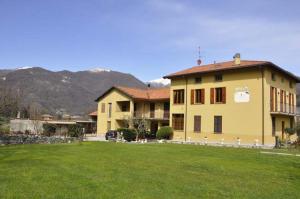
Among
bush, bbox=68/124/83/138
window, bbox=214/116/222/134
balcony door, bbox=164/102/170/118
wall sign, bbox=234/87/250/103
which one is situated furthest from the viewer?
balcony door, bbox=164/102/170/118

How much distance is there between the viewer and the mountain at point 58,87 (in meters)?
94.3

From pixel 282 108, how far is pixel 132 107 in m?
17.7

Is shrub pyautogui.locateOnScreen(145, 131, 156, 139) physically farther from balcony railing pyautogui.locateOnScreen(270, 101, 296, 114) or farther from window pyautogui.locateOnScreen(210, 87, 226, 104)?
balcony railing pyautogui.locateOnScreen(270, 101, 296, 114)

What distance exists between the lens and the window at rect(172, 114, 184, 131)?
1400 inches

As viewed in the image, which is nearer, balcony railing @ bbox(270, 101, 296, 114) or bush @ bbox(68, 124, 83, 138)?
balcony railing @ bbox(270, 101, 296, 114)

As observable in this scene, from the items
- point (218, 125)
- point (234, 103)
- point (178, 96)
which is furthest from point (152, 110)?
point (234, 103)

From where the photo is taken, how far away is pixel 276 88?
30953mm

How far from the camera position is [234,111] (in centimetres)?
3100

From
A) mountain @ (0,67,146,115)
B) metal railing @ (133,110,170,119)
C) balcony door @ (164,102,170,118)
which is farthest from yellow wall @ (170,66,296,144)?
mountain @ (0,67,146,115)

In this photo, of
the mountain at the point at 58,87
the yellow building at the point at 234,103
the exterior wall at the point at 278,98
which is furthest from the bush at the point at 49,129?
the mountain at the point at 58,87

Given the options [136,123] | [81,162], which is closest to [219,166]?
[81,162]

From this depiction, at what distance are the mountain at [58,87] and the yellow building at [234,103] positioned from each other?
187ft

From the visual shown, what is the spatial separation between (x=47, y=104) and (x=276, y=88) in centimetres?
7328

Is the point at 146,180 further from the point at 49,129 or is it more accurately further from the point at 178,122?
the point at 49,129
